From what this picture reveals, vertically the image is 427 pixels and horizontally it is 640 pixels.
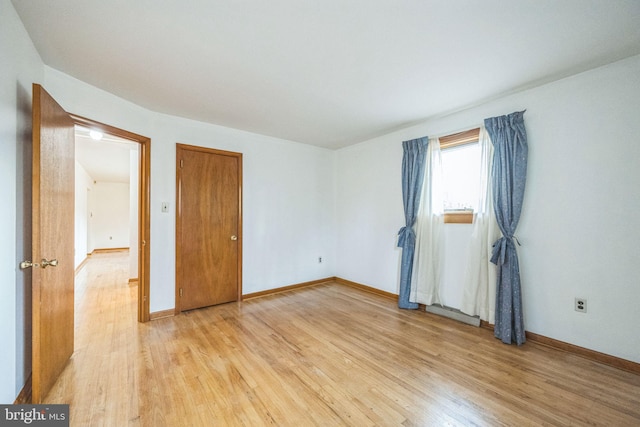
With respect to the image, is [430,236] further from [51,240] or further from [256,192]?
[51,240]

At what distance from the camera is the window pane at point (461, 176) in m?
3.00

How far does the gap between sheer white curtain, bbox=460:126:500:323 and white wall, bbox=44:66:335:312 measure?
2.54 meters

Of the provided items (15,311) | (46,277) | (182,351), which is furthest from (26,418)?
(182,351)

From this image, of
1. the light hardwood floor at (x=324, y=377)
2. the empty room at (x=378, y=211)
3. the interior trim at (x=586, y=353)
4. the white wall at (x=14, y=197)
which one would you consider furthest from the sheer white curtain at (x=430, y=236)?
the white wall at (x=14, y=197)

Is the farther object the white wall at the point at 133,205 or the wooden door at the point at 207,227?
the white wall at the point at 133,205

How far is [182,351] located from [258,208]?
2.16 metres

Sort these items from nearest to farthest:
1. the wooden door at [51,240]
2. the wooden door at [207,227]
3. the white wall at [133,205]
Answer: the wooden door at [51,240] < the wooden door at [207,227] < the white wall at [133,205]

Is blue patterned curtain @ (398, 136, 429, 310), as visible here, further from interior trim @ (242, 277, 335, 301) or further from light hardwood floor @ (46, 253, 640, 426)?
interior trim @ (242, 277, 335, 301)

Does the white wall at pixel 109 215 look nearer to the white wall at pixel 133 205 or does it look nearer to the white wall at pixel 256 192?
the white wall at pixel 133 205

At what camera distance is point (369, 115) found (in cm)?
321

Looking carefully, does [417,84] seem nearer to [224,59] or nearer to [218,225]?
A: [224,59]

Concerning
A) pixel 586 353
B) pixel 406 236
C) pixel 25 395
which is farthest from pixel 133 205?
pixel 586 353

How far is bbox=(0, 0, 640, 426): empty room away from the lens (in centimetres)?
159

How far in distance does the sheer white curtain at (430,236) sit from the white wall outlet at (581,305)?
126cm
